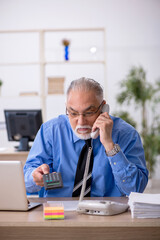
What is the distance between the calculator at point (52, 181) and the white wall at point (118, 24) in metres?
4.79

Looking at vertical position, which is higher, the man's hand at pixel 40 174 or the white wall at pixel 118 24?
the white wall at pixel 118 24

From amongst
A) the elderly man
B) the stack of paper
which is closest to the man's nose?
the elderly man

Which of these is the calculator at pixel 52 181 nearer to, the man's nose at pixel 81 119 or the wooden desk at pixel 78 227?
the wooden desk at pixel 78 227

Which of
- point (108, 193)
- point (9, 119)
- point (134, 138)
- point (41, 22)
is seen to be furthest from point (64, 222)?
point (41, 22)

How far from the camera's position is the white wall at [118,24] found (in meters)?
6.18

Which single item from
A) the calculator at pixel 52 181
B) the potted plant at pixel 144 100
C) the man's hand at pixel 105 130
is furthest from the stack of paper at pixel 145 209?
the potted plant at pixel 144 100

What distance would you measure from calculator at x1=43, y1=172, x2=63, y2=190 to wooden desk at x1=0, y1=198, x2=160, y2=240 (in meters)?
0.13

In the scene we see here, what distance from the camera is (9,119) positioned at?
4.03 m

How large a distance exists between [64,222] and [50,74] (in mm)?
5105

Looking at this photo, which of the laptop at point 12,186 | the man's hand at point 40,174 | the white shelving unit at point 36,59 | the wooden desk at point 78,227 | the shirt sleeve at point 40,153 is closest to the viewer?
the wooden desk at point 78,227

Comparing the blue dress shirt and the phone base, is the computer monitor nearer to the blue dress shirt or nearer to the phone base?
the blue dress shirt

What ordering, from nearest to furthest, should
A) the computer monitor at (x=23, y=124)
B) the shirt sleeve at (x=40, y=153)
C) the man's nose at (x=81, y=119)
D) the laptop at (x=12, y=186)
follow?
1. the laptop at (x=12, y=186)
2. the man's nose at (x=81, y=119)
3. the shirt sleeve at (x=40, y=153)
4. the computer monitor at (x=23, y=124)

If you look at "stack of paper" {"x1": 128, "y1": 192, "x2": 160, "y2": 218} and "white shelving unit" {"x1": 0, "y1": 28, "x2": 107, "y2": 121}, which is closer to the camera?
"stack of paper" {"x1": 128, "y1": 192, "x2": 160, "y2": 218}

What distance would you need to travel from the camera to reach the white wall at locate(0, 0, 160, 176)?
6.18 meters
